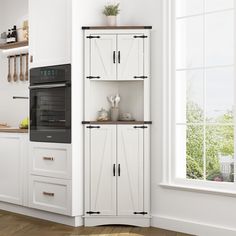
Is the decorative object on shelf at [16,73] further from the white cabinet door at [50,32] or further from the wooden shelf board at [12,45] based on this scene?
the white cabinet door at [50,32]

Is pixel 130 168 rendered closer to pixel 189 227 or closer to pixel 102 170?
pixel 102 170

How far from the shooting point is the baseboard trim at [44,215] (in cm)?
449

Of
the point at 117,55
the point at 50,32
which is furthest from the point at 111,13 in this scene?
the point at 50,32

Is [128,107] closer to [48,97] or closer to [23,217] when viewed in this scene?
[48,97]

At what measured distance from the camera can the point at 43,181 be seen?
469 centimetres

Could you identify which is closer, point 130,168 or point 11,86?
point 130,168

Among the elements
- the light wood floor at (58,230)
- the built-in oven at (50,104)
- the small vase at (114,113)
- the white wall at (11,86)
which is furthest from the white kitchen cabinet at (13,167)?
the small vase at (114,113)

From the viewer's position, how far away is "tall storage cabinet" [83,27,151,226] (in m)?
4.43

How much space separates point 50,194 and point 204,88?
1.88 metres

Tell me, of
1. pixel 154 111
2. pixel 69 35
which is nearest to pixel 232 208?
pixel 154 111

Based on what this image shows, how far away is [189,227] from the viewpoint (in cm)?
419

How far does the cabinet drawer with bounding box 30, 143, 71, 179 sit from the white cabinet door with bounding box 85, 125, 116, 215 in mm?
210

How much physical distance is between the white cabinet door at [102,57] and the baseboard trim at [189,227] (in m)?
1.47

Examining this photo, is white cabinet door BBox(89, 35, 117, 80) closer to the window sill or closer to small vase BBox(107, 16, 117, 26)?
small vase BBox(107, 16, 117, 26)
